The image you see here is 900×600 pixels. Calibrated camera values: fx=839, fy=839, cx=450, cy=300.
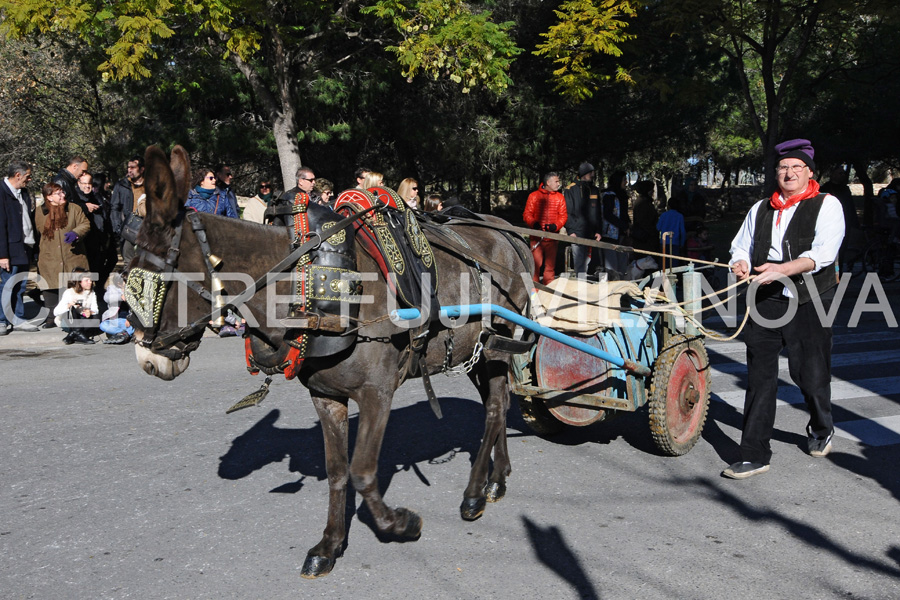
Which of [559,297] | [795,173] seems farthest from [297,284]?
[795,173]

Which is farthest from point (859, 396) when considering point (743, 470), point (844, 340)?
point (844, 340)

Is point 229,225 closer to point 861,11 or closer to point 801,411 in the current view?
point 801,411

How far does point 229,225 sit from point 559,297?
2.97m

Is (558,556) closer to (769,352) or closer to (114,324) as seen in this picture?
(769,352)

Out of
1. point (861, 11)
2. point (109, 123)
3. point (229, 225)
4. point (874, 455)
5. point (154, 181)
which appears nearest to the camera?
point (154, 181)

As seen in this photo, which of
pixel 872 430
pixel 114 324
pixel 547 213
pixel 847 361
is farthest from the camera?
pixel 547 213

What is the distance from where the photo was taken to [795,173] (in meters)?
5.34

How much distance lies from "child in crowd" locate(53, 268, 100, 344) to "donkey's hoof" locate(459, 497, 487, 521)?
25.0 feet

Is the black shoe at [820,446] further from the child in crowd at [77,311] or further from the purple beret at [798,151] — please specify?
the child in crowd at [77,311]

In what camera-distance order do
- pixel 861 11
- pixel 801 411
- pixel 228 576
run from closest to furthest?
pixel 228 576 < pixel 801 411 < pixel 861 11

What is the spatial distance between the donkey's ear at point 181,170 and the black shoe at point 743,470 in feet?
12.7

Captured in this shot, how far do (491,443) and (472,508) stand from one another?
0.55 metres

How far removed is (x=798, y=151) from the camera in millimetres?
5395

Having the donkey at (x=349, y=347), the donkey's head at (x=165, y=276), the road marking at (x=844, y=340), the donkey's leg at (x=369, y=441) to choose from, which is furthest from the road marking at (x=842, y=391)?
the donkey's head at (x=165, y=276)
